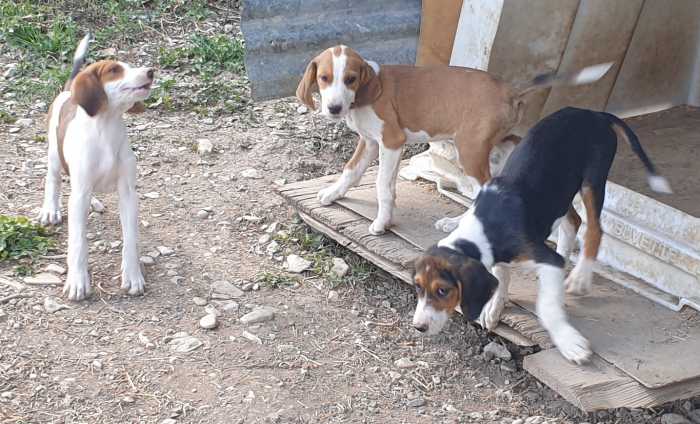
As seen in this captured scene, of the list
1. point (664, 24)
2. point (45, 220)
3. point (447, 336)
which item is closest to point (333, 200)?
point (447, 336)

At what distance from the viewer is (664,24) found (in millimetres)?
6754

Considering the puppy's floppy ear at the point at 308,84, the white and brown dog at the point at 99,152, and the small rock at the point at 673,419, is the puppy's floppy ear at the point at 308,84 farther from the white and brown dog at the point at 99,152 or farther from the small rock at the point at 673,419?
the small rock at the point at 673,419

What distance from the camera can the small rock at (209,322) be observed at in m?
4.86

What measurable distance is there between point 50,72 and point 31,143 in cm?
102

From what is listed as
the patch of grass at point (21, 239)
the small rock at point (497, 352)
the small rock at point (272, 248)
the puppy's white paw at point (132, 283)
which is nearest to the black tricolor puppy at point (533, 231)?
the small rock at point (497, 352)

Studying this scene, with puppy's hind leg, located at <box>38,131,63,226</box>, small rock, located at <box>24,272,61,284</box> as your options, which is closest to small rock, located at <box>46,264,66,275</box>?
small rock, located at <box>24,272,61,284</box>

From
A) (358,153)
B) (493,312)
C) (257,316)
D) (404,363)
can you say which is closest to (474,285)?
(493,312)

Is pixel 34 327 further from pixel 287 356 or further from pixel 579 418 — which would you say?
pixel 579 418

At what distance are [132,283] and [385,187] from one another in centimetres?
147

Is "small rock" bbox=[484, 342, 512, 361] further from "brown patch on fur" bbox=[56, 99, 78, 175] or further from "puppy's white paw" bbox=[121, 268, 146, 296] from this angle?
"brown patch on fur" bbox=[56, 99, 78, 175]

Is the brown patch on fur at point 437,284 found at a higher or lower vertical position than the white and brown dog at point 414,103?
lower

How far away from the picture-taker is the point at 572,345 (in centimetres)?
426

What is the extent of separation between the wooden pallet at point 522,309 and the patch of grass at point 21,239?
4.80 feet

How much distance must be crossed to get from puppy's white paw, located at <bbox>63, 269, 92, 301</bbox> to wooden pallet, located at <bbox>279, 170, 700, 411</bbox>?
4.69 feet
